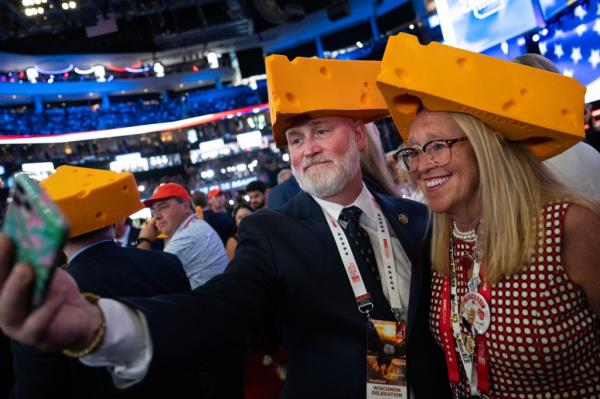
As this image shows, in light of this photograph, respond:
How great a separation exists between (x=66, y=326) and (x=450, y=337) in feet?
3.99

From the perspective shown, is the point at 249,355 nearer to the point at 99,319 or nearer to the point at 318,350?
the point at 318,350

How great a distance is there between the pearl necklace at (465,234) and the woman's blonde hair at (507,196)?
0.05 m

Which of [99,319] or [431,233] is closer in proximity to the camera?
[99,319]

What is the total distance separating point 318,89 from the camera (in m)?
1.78

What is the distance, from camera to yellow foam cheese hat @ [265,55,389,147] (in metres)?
1.71

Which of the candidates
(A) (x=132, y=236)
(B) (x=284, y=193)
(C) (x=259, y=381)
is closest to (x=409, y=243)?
(B) (x=284, y=193)

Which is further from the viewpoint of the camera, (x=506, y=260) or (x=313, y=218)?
(x=313, y=218)

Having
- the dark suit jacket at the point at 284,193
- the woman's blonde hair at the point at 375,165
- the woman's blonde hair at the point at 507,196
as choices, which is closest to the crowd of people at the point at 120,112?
the dark suit jacket at the point at 284,193

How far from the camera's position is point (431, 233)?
1.81 m

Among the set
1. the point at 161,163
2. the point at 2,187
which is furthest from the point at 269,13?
the point at 2,187

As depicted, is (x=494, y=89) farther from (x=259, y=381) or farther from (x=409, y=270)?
(x=259, y=381)

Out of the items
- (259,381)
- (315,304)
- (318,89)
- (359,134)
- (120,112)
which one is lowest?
(259,381)

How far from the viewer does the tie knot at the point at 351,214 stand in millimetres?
1726

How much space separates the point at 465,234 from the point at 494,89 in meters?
0.52
